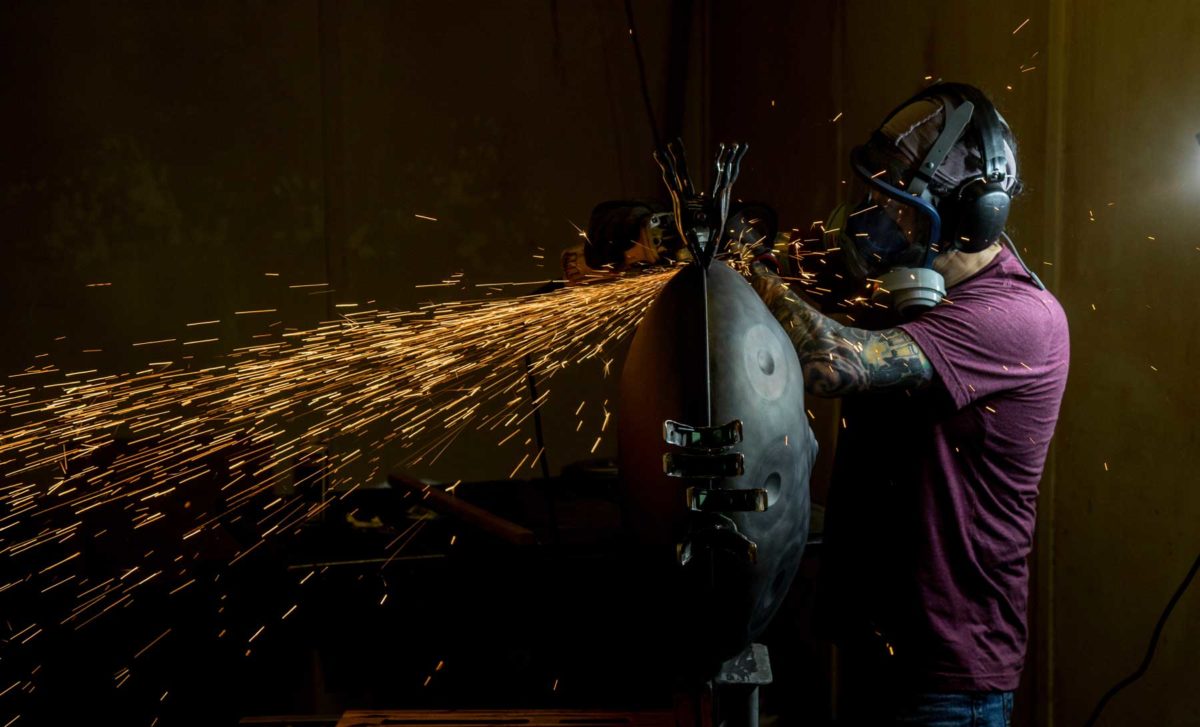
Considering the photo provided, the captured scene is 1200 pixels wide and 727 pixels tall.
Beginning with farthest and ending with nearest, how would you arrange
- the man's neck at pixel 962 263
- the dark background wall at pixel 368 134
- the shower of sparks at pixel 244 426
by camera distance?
the dark background wall at pixel 368 134
the shower of sparks at pixel 244 426
the man's neck at pixel 962 263

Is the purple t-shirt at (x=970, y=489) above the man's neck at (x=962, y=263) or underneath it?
underneath

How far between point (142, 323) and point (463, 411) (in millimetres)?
2047

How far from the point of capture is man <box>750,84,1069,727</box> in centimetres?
176

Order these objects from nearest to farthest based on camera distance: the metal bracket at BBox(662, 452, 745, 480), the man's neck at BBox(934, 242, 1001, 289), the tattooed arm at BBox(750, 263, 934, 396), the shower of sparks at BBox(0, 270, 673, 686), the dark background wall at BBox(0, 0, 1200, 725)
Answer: the metal bracket at BBox(662, 452, 745, 480), the tattooed arm at BBox(750, 263, 934, 396), the man's neck at BBox(934, 242, 1001, 289), the shower of sparks at BBox(0, 270, 673, 686), the dark background wall at BBox(0, 0, 1200, 725)

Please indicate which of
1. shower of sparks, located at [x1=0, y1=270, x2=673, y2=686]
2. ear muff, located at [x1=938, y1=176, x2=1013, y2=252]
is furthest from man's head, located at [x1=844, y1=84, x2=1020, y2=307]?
shower of sparks, located at [x1=0, y1=270, x2=673, y2=686]

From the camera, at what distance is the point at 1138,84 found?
7.18 feet

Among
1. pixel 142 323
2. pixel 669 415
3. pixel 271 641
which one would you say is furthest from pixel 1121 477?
pixel 142 323

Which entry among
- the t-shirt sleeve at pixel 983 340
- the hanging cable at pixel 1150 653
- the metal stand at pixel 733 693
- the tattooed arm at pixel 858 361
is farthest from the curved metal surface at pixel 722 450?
the hanging cable at pixel 1150 653

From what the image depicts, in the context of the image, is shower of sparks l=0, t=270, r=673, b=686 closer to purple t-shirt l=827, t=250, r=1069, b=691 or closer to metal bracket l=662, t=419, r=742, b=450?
purple t-shirt l=827, t=250, r=1069, b=691

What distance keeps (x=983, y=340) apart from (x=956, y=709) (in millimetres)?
845

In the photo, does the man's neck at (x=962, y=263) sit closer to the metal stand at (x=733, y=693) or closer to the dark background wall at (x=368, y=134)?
the metal stand at (x=733, y=693)

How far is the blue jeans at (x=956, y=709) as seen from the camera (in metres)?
1.86

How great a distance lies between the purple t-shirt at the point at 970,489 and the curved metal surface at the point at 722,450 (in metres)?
0.66

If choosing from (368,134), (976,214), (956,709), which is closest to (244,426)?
(368,134)
